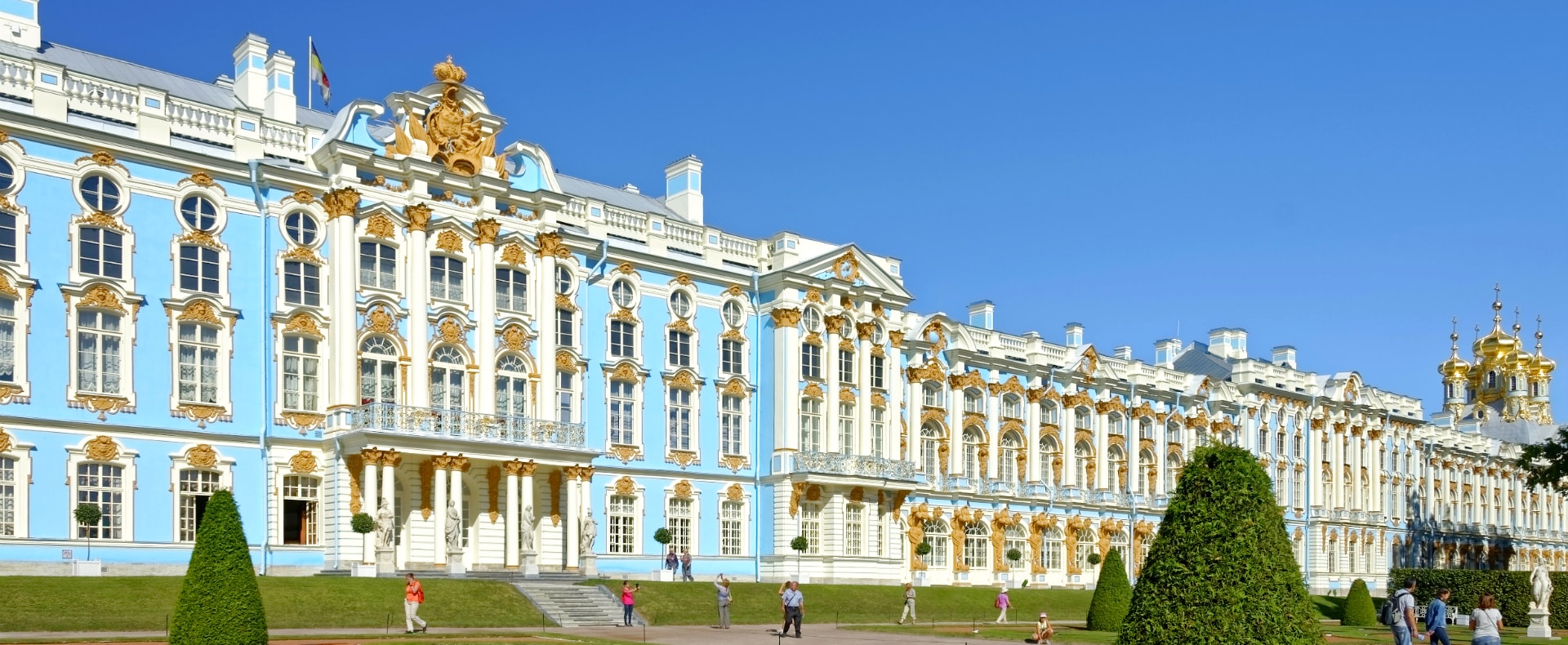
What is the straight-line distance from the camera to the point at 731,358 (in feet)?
170

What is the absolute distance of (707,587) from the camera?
4278 centimetres

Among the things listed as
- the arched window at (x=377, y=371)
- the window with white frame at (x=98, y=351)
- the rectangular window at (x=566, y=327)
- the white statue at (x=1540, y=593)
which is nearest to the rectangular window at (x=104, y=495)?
the window with white frame at (x=98, y=351)

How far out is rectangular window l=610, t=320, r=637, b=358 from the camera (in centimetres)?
4847

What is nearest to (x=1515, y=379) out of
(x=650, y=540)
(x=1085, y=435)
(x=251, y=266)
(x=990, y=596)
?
(x=1085, y=435)

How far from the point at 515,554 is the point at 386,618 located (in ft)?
33.9

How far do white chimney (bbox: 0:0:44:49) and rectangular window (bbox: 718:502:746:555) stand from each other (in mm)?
23896

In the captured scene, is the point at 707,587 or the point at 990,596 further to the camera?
the point at 990,596

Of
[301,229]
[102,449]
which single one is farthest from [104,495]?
[301,229]

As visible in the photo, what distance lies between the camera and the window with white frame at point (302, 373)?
4059 centimetres

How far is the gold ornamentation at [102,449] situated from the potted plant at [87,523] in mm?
1227

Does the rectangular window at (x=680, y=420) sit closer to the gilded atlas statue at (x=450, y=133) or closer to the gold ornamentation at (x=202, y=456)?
the gilded atlas statue at (x=450, y=133)

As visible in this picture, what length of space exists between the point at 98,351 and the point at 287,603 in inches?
350

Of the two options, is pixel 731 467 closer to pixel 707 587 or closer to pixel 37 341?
pixel 707 587

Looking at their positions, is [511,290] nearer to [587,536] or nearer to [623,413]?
[623,413]
